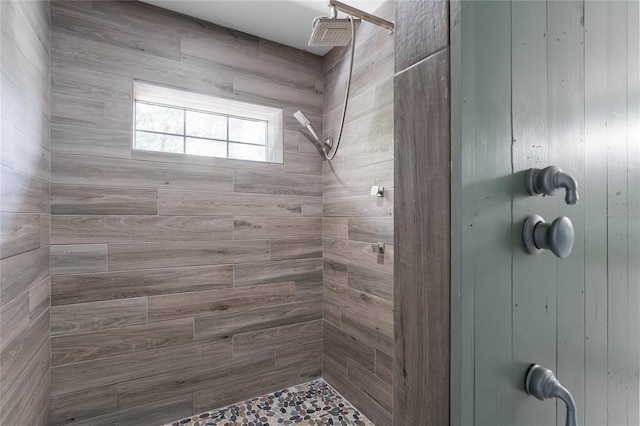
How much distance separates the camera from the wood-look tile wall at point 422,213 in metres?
0.59

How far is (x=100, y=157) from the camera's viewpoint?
5.75ft

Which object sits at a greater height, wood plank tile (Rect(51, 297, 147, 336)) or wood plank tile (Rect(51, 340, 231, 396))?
wood plank tile (Rect(51, 297, 147, 336))

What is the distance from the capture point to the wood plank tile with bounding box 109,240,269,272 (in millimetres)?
1798

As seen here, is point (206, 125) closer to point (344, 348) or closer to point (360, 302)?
point (360, 302)

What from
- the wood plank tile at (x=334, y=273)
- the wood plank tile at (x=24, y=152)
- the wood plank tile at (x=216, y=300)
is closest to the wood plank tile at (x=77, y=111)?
the wood plank tile at (x=24, y=152)

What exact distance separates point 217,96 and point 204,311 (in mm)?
1333

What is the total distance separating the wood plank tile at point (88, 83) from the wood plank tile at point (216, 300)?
3.74ft

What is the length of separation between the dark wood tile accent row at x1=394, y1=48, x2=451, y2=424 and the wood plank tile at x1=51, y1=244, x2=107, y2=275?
169cm

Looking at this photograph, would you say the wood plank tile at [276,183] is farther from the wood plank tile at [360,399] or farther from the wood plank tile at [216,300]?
the wood plank tile at [360,399]

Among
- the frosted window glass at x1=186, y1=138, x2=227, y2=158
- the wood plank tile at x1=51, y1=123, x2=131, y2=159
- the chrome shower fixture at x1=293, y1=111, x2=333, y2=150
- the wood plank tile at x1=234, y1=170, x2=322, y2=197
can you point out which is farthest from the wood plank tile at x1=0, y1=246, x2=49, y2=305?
the chrome shower fixture at x1=293, y1=111, x2=333, y2=150

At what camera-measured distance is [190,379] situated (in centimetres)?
196

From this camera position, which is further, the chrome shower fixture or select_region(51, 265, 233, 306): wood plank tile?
the chrome shower fixture

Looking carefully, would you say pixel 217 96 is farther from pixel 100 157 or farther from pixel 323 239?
pixel 323 239

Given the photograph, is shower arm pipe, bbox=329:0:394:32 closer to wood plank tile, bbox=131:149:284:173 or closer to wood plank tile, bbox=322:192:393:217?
wood plank tile, bbox=322:192:393:217
